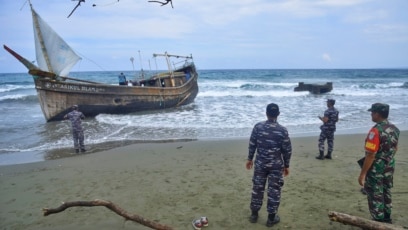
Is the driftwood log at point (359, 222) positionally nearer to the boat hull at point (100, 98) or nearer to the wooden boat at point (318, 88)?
the boat hull at point (100, 98)

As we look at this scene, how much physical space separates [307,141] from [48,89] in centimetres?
1226

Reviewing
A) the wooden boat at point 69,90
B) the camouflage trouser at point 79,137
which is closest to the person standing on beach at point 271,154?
the camouflage trouser at point 79,137

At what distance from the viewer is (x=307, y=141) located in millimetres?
10086

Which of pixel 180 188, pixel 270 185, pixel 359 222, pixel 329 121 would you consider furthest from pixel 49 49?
pixel 359 222

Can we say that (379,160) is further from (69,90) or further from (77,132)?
(69,90)

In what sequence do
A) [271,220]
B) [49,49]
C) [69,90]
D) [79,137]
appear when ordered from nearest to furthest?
[271,220] → [79,137] → [49,49] → [69,90]

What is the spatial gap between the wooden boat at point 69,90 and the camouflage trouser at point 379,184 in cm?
1419

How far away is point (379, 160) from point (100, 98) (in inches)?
614

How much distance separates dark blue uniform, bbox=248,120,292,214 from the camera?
421cm

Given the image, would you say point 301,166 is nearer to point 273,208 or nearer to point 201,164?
point 201,164

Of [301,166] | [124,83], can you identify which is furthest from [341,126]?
[124,83]

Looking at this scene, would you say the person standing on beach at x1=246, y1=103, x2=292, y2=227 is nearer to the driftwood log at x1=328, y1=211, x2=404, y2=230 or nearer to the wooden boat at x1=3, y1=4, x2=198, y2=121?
the driftwood log at x1=328, y1=211, x2=404, y2=230

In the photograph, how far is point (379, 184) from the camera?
3855 mm

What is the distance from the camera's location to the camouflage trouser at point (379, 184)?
3826 mm
